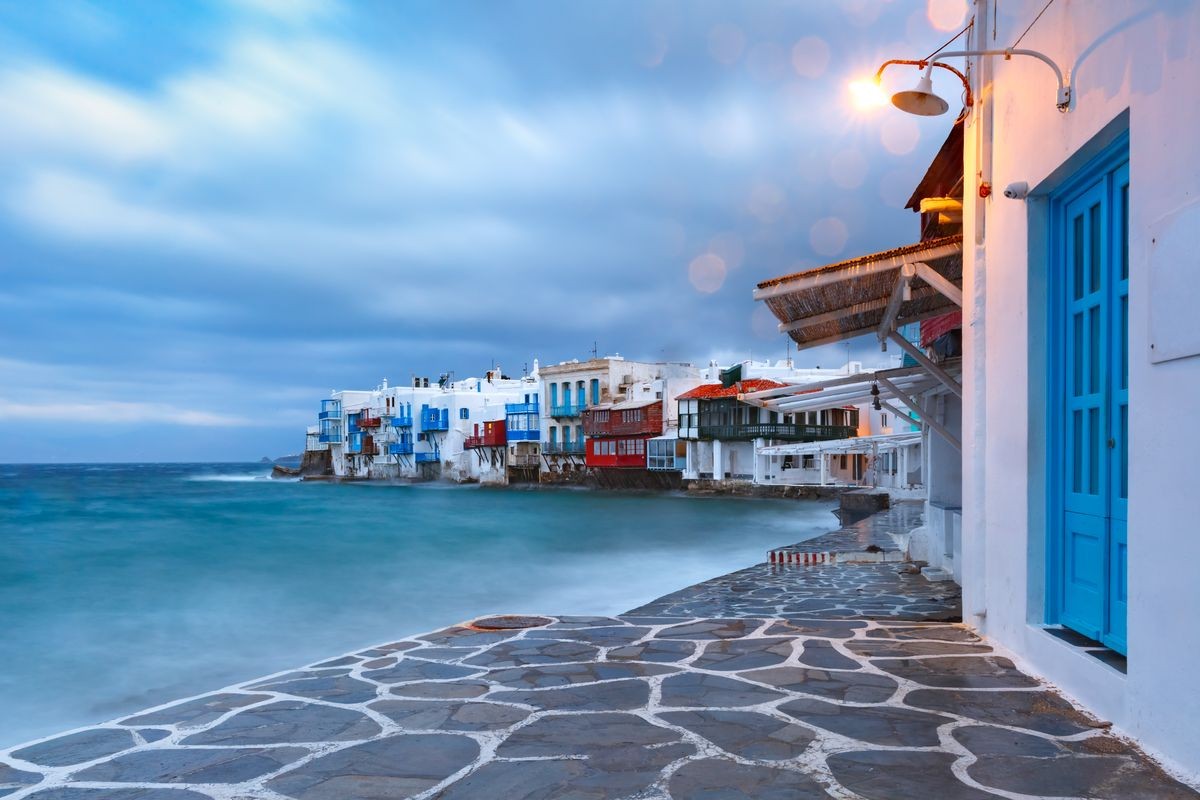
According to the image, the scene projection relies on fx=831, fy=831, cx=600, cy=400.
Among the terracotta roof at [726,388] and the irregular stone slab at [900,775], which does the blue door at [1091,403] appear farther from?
the terracotta roof at [726,388]

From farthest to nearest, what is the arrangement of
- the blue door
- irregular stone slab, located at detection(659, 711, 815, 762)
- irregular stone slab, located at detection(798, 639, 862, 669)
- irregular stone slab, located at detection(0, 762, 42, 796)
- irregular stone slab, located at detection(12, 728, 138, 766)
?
irregular stone slab, located at detection(798, 639, 862, 669)
the blue door
irregular stone slab, located at detection(12, 728, 138, 766)
irregular stone slab, located at detection(659, 711, 815, 762)
irregular stone slab, located at detection(0, 762, 42, 796)

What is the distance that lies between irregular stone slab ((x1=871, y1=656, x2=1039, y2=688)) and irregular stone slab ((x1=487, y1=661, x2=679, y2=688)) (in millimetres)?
1327

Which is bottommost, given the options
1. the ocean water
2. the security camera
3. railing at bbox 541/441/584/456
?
the ocean water

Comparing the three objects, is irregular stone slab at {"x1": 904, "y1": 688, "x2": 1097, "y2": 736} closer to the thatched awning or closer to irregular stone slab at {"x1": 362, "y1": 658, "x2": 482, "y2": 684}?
irregular stone slab at {"x1": 362, "y1": 658, "x2": 482, "y2": 684}

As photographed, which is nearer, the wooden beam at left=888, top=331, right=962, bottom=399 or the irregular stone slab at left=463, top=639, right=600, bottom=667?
the irregular stone slab at left=463, top=639, right=600, bottom=667

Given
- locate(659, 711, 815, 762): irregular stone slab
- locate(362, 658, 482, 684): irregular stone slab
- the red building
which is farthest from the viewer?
the red building

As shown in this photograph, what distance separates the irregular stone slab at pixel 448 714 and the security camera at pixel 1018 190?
12.8 feet

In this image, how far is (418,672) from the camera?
5293mm

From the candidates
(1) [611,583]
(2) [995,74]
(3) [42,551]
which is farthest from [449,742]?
(3) [42,551]

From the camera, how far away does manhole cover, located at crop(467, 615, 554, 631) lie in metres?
6.72

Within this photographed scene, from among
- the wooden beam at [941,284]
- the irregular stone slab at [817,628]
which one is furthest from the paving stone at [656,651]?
the wooden beam at [941,284]

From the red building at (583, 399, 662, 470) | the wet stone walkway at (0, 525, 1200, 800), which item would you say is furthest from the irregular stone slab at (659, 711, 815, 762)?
the red building at (583, 399, 662, 470)

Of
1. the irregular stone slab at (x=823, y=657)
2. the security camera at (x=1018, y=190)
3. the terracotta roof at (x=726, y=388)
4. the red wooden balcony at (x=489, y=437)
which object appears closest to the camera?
the security camera at (x=1018, y=190)

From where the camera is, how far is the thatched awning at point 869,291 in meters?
6.53
